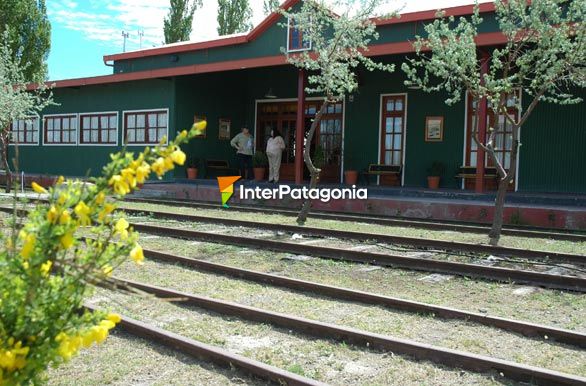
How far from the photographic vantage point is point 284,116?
20578 millimetres

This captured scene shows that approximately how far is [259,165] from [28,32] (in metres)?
21.9

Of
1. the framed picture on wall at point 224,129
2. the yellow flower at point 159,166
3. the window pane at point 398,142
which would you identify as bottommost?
the yellow flower at point 159,166

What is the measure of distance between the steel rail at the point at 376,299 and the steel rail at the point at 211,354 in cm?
208

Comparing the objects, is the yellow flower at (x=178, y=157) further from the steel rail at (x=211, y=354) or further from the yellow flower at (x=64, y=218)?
the steel rail at (x=211, y=354)

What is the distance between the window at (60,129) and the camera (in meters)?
24.3

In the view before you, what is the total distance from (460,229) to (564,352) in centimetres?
689

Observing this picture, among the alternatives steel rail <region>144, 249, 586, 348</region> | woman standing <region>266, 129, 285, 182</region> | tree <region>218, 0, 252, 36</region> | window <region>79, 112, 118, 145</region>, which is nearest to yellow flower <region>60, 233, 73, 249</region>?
steel rail <region>144, 249, 586, 348</region>

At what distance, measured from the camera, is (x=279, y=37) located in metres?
18.7

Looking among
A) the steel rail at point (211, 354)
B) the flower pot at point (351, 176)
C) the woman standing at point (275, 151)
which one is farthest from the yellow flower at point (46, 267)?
the flower pot at point (351, 176)

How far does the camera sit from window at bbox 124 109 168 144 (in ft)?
68.9

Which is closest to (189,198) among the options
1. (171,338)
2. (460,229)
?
(460,229)

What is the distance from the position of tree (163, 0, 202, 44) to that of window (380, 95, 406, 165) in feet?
77.9

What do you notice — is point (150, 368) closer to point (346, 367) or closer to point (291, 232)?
point (346, 367)

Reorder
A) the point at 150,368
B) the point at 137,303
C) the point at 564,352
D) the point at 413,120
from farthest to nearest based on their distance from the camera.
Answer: the point at 413,120, the point at 137,303, the point at 564,352, the point at 150,368
